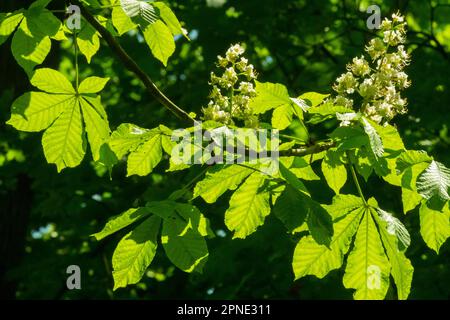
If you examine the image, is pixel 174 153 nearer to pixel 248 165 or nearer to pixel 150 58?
pixel 248 165

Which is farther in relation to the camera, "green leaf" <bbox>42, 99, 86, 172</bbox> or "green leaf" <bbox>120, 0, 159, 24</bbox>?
"green leaf" <bbox>42, 99, 86, 172</bbox>

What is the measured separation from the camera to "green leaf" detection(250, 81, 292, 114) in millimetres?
1926

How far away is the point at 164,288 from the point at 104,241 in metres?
0.64

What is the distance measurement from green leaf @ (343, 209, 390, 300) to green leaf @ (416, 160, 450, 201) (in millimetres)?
269

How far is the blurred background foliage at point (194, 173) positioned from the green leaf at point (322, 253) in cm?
176

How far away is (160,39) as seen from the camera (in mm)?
2076

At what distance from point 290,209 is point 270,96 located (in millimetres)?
339

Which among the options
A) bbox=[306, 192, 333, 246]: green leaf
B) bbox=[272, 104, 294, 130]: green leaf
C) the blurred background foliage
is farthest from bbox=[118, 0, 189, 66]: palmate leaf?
the blurred background foliage

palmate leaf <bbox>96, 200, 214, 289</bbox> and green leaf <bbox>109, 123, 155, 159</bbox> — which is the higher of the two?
green leaf <bbox>109, 123, 155, 159</bbox>

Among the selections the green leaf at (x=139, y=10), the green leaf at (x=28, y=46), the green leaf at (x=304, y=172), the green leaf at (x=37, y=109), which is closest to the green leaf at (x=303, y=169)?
the green leaf at (x=304, y=172)

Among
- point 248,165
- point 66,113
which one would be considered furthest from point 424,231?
point 66,113

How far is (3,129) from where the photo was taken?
4762mm

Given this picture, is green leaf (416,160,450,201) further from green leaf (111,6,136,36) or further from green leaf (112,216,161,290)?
green leaf (111,6,136,36)
